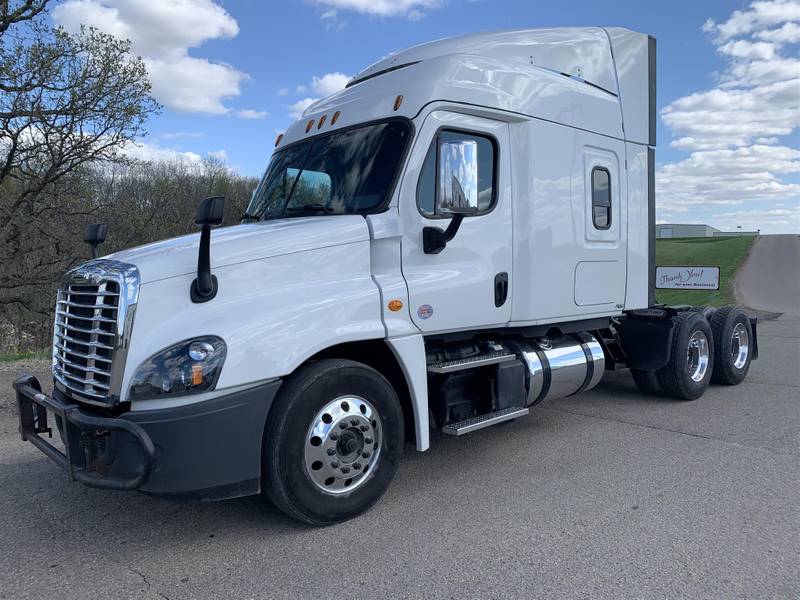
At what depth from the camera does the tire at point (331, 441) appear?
3.67 metres

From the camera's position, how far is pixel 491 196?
499cm

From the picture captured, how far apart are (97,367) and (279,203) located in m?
2.04

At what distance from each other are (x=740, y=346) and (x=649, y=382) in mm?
2036

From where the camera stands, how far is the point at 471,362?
16.0ft

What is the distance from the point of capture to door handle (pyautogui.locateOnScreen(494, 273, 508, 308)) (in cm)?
499

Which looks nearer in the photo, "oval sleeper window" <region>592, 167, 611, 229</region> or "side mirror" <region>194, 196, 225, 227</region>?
"side mirror" <region>194, 196, 225, 227</region>

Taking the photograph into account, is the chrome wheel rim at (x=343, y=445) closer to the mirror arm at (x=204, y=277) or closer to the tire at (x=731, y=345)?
the mirror arm at (x=204, y=277)

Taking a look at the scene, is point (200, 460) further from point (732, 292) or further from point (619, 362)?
point (732, 292)

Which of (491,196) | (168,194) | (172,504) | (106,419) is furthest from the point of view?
(168,194)

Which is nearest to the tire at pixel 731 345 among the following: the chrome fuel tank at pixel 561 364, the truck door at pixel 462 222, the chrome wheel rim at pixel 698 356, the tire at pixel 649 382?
the chrome wheel rim at pixel 698 356

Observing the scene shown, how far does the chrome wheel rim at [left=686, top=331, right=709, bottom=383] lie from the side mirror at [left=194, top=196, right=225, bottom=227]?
19.8ft

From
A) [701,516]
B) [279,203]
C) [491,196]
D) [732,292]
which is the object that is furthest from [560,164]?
[732,292]

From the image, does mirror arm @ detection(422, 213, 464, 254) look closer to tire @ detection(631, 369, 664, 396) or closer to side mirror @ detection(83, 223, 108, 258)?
side mirror @ detection(83, 223, 108, 258)

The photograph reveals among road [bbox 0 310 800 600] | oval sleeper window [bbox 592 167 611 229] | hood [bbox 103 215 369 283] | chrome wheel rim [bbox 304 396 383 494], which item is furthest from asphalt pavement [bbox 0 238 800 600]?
oval sleeper window [bbox 592 167 611 229]
